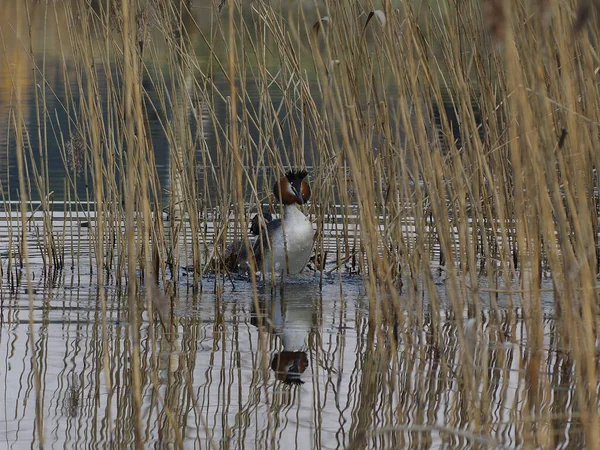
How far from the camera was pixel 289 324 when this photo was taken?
4672 mm

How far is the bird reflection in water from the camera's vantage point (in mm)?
3840

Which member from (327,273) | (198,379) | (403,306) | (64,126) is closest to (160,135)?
(64,126)

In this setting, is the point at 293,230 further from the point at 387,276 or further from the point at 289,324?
the point at 387,276

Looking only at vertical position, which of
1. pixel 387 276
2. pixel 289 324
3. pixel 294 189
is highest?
pixel 294 189

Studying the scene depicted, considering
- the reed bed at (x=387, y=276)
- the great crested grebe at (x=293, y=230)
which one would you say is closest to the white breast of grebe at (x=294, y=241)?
the great crested grebe at (x=293, y=230)

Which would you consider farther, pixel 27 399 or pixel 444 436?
pixel 27 399

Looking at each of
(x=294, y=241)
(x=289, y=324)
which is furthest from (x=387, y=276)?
(x=294, y=241)

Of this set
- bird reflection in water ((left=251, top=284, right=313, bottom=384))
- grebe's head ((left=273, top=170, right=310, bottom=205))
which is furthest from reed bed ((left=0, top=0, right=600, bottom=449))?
grebe's head ((left=273, top=170, right=310, bottom=205))

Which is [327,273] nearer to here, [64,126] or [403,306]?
[403,306]

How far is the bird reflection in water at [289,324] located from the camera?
384 centimetres

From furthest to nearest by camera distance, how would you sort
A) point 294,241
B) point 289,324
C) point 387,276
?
point 294,241
point 289,324
point 387,276

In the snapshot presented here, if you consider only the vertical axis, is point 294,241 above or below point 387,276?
above

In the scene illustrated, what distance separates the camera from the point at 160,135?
13.8 meters

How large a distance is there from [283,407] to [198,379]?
1.51 feet
